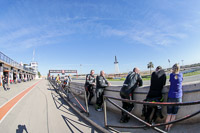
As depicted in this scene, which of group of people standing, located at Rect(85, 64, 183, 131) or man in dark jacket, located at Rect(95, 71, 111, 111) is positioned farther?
man in dark jacket, located at Rect(95, 71, 111, 111)

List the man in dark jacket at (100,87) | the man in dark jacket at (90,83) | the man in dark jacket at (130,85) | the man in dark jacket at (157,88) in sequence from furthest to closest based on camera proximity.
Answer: the man in dark jacket at (90,83)
the man in dark jacket at (100,87)
the man in dark jacket at (130,85)
the man in dark jacket at (157,88)

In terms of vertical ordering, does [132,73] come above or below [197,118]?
above

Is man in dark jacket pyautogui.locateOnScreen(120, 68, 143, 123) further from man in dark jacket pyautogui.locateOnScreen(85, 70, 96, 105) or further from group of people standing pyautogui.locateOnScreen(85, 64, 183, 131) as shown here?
man in dark jacket pyautogui.locateOnScreen(85, 70, 96, 105)

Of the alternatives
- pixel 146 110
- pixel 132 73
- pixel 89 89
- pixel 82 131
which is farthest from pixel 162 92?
pixel 89 89

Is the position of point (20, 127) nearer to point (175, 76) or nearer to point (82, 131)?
point (82, 131)

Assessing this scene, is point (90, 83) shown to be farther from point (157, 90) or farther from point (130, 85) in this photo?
point (157, 90)

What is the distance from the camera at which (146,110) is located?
3023mm

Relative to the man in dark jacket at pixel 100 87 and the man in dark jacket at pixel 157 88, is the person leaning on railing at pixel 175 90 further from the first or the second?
the man in dark jacket at pixel 100 87

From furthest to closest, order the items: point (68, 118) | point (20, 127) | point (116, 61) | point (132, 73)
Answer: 1. point (116, 61)
2. point (68, 118)
3. point (20, 127)
4. point (132, 73)

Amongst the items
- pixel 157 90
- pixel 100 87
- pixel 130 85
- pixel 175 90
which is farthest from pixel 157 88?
pixel 100 87

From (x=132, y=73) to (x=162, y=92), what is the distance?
3.21ft

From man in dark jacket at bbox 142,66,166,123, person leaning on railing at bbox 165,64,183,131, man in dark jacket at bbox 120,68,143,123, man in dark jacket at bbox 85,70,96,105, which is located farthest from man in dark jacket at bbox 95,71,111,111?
person leaning on railing at bbox 165,64,183,131

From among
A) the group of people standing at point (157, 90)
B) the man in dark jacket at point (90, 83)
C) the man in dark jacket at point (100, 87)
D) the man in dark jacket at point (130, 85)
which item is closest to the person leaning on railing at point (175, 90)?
the group of people standing at point (157, 90)

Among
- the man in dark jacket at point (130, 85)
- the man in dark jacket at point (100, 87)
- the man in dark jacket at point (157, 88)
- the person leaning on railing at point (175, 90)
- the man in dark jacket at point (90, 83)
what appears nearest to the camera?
the person leaning on railing at point (175, 90)
